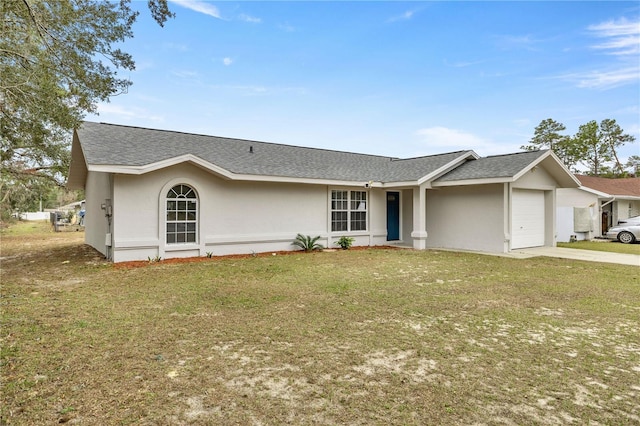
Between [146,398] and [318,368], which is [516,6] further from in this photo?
[146,398]

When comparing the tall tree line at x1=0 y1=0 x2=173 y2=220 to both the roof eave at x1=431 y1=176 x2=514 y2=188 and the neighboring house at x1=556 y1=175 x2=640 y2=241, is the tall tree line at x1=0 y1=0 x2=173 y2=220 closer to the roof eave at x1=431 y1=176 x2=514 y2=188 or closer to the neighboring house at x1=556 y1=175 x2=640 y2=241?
the roof eave at x1=431 y1=176 x2=514 y2=188

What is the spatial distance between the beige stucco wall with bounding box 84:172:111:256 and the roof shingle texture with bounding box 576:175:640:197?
2462 cm

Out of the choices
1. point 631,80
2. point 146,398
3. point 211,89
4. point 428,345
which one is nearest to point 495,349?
point 428,345

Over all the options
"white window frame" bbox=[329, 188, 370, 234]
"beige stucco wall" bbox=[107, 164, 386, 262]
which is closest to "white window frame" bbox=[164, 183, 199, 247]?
"beige stucco wall" bbox=[107, 164, 386, 262]

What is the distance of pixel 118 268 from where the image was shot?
919cm

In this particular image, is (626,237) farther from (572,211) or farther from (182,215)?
(182,215)

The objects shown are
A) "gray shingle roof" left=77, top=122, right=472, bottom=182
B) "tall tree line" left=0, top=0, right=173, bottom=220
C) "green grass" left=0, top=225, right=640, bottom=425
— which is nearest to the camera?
"green grass" left=0, top=225, right=640, bottom=425

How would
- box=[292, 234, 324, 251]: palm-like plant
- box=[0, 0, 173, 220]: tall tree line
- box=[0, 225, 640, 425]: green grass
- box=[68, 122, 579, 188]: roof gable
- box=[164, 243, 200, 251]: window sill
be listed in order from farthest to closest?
box=[292, 234, 324, 251]: palm-like plant → box=[164, 243, 200, 251]: window sill → box=[68, 122, 579, 188]: roof gable → box=[0, 0, 173, 220]: tall tree line → box=[0, 225, 640, 425]: green grass

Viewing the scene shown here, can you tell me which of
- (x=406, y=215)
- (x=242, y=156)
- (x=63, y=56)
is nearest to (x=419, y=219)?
(x=406, y=215)

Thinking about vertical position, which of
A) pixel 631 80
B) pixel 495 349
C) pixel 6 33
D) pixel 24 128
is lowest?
pixel 495 349

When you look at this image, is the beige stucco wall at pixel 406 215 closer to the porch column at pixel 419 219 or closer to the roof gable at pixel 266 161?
the roof gable at pixel 266 161

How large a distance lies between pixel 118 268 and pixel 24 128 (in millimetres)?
5082

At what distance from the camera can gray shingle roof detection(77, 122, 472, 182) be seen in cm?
1037

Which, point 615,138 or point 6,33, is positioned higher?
point 615,138
